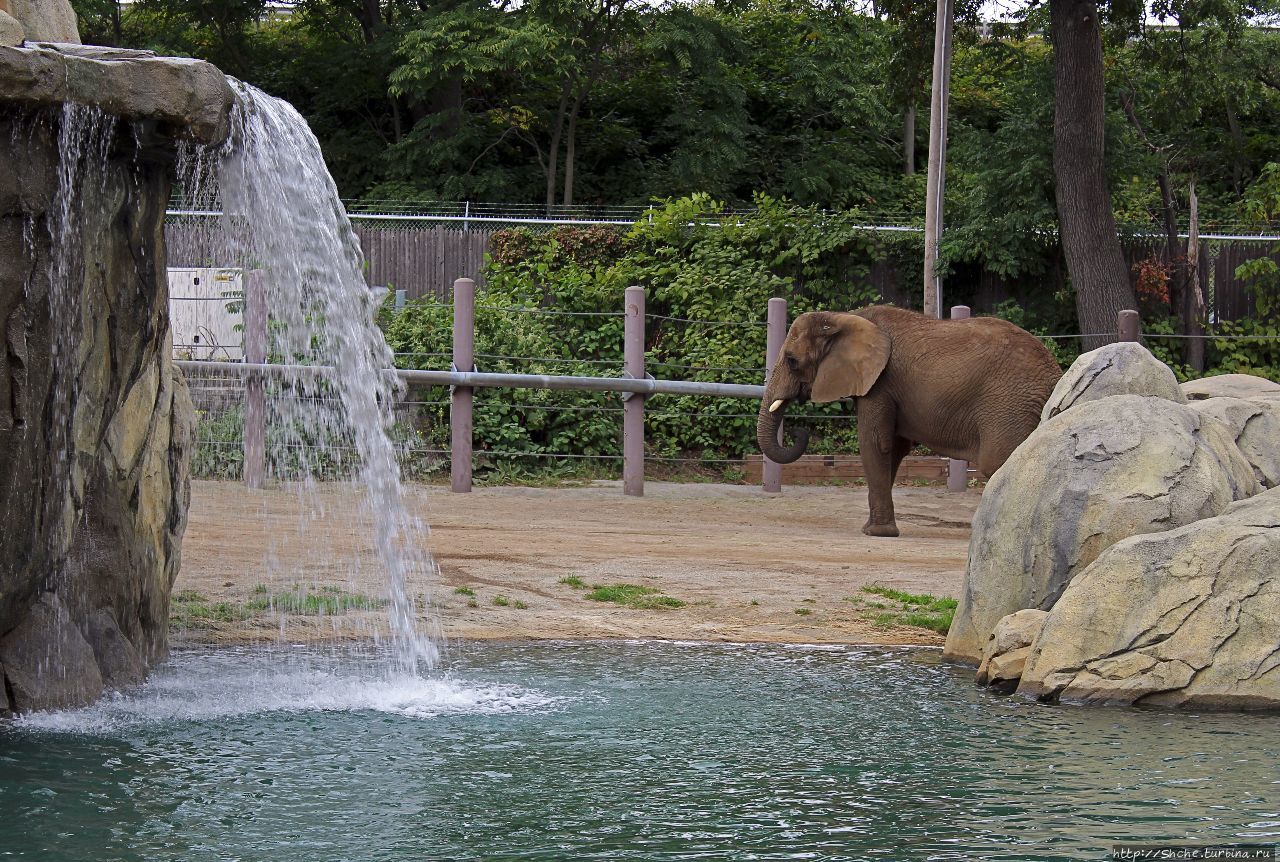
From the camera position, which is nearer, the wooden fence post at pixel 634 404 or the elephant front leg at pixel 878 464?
the elephant front leg at pixel 878 464

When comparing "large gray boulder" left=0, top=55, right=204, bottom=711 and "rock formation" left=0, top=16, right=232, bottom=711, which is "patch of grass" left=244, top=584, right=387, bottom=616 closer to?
"large gray boulder" left=0, top=55, right=204, bottom=711

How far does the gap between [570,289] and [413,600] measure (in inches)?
348

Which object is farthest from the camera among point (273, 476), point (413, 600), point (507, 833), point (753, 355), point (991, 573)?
point (753, 355)

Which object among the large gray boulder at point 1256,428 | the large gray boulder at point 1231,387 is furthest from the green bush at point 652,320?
the large gray boulder at point 1256,428

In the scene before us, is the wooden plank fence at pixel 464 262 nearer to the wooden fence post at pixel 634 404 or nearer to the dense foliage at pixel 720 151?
the dense foliage at pixel 720 151

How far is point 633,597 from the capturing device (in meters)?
9.29

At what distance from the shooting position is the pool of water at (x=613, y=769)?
15.8 ft

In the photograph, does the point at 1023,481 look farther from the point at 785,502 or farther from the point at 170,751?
the point at 785,502

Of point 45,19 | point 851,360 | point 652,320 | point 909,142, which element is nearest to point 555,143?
point 909,142

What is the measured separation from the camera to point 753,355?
55.5 feet

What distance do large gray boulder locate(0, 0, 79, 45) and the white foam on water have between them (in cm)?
276

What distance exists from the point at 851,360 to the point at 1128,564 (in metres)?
5.74

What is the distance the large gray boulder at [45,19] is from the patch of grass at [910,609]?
5.18m

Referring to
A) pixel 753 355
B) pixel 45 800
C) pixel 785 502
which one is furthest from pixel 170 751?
pixel 753 355
